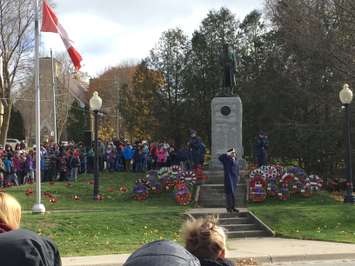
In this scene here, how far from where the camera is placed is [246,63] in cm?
4578

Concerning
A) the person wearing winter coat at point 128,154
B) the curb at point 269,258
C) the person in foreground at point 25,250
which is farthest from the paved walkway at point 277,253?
the person wearing winter coat at point 128,154

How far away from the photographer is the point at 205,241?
3.40 m

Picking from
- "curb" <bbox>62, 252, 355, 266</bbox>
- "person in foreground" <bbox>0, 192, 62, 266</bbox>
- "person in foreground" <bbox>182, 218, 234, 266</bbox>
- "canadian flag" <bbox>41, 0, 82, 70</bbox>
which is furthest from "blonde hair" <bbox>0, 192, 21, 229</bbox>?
"canadian flag" <bbox>41, 0, 82, 70</bbox>

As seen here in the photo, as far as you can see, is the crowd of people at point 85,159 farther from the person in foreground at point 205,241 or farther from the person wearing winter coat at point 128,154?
the person in foreground at point 205,241

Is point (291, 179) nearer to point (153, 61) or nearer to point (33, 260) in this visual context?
point (33, 260)

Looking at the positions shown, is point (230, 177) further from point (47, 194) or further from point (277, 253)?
point (47, 194)

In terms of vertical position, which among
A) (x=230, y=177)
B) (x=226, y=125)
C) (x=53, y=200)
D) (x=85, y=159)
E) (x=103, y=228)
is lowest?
(x=103, y=228)

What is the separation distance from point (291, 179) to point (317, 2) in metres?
16.5

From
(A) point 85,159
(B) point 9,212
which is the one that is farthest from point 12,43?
(B) point 9,212

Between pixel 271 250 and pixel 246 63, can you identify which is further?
pixel 246 63

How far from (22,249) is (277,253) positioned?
1132 cm

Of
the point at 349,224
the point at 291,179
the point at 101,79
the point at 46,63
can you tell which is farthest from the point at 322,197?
the point at 101,79

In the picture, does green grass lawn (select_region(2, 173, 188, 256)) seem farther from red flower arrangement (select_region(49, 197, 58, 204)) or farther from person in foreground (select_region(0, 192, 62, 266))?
person in foreground (select_region(0, 192, 62, 266))

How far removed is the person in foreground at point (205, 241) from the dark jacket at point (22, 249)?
2.56 feet
